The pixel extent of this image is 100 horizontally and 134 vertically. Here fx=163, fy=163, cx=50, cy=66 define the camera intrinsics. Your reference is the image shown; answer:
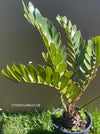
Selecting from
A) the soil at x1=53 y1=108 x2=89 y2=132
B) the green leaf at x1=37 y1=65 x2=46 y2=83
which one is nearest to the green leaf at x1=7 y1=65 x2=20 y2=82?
the green leaf at x1=37 y1=65 x2=46 y2=83

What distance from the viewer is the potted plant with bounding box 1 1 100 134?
3.26 ft

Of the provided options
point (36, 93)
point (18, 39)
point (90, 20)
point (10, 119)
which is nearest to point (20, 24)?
point (18, 39)

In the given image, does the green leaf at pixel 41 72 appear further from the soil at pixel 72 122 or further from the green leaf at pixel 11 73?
the soil at pixel 72 122

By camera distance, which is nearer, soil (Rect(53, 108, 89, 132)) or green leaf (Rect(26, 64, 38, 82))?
green leaf (Rect(26, 64, 38, 82))

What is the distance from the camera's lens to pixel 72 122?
1.39 metres

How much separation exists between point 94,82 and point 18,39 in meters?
0.94

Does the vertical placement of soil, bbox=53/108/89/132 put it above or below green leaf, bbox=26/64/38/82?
below

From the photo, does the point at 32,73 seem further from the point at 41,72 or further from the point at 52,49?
the point at 52,49

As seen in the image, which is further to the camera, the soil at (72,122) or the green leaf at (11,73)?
the soil at (72,122)

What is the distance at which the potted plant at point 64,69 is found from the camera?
99 centimetres

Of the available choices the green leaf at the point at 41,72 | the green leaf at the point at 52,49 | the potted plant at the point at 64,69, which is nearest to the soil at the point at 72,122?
the potted plant at the point at 64,69

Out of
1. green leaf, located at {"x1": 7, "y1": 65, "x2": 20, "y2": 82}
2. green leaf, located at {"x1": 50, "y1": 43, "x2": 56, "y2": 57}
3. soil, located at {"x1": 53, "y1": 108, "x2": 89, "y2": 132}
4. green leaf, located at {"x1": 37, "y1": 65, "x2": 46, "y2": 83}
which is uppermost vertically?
green leaf, located at {"x1": 50, "y1": 43, "x2": 56, "y2": 57}

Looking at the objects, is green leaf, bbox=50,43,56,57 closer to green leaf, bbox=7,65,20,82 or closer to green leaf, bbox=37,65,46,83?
green leaf, bbox=37,65,46,83

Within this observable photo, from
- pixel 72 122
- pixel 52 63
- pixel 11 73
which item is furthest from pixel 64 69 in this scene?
pixel 72 122
